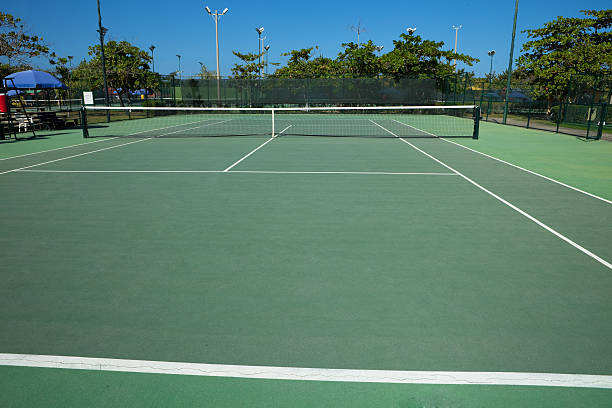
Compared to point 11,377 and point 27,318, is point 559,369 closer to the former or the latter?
point 11,377

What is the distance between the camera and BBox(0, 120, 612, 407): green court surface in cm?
286

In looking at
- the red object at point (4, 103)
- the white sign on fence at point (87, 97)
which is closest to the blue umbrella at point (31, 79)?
the white sign on fence at point (87, 97)

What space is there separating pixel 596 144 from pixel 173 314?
1873 cm

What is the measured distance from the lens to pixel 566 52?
27.5 meters

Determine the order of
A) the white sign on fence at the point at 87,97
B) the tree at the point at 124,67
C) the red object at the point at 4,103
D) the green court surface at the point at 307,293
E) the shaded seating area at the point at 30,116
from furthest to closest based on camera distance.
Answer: the tree at the point at 124,67 → the white sign on fence at the point at 87,97 → the shaded seating area at the point at 30,116 → the red object at the point at 4,103 → the green court surface at the point at 307,293

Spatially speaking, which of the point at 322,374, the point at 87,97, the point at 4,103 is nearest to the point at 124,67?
the point at 87,97

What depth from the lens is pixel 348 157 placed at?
13305mm

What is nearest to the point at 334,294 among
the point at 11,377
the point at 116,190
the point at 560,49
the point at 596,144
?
the point at 11,377

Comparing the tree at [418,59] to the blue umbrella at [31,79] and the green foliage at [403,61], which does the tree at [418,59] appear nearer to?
the green foliage at [403,61]

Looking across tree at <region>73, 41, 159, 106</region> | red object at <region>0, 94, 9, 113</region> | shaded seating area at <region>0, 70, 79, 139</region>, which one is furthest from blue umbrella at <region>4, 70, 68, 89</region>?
tree at <region>73, 41, 159, 106</region>

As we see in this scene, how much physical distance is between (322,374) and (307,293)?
4.07 ft

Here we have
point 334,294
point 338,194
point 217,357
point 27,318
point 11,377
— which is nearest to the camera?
point 11,377

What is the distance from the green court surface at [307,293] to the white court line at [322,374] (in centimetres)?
1

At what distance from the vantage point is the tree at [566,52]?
27141mm
